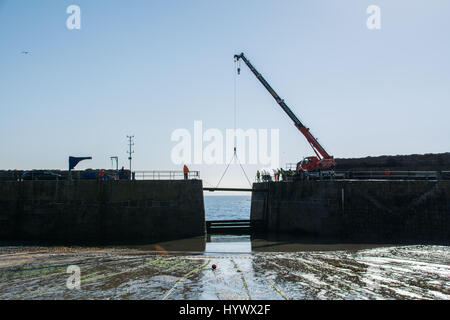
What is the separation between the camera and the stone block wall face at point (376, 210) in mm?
23750

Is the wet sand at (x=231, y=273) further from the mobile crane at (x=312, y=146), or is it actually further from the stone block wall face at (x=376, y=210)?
the mobile crane at (x=312, y=146)

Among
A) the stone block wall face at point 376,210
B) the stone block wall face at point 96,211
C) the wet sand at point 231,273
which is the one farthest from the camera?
the stone block wall face at point 96,211

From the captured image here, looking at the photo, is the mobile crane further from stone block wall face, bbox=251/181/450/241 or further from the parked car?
the parked car

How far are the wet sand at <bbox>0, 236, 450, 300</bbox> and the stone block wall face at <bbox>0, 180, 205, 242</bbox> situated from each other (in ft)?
13.6

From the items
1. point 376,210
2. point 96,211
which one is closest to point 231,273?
point 376,210

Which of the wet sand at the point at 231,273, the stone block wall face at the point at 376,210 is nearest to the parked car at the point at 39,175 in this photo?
the wet sand at the point at 231,273

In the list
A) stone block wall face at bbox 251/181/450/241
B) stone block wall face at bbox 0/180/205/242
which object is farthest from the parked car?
stone block wall face at bbox 251/181/450/241

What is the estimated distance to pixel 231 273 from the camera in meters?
14.5

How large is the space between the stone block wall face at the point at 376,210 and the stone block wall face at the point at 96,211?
25.8 ft

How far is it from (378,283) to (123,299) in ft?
27.3

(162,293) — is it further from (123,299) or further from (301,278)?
(301,278)

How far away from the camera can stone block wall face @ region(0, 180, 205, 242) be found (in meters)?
25.3

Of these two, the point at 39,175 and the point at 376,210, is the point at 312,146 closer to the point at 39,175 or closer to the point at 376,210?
the point at 376,210

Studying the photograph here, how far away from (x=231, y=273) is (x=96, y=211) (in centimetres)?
1433
